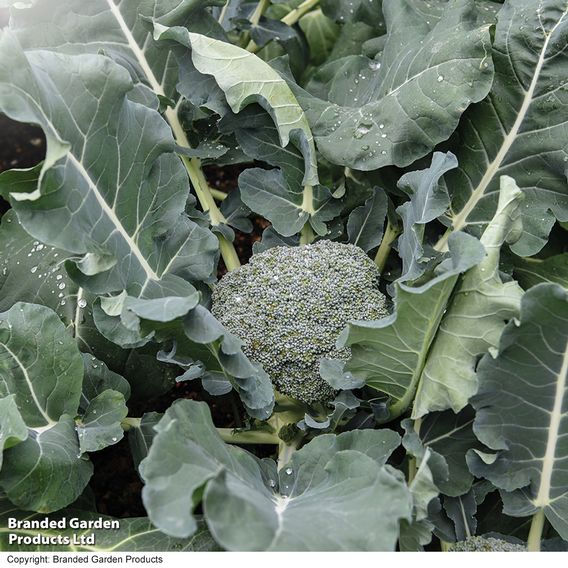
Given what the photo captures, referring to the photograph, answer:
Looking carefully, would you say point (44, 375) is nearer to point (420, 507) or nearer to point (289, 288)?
point (289, 288)

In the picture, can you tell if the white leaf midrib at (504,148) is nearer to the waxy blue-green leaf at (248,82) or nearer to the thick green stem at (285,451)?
the waxy blue-green leaf at (248,82)

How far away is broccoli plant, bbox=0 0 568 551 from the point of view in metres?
0.77

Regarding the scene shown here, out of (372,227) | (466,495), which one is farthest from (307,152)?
(466,495)

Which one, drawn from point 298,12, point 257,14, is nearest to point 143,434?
point 257,14

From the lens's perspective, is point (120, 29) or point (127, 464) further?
point (127, 464)

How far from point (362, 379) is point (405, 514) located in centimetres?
27

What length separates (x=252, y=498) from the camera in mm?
673

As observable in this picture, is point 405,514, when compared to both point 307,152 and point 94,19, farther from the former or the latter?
point 94,19

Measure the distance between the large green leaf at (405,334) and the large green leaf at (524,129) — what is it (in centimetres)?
28

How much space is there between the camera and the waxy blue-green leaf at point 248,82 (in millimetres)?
992

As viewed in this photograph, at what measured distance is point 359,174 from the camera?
119cm

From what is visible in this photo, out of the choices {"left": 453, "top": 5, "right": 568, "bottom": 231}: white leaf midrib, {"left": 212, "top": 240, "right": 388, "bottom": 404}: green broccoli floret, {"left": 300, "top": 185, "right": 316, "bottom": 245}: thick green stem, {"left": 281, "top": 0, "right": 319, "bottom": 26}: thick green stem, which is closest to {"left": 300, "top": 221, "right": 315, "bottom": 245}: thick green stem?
{"left": 300, "top": 185, "right": 316, "bottom": 245}: thick green stem

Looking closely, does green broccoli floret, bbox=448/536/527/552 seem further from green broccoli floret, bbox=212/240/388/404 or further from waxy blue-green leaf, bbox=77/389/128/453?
waxy blue-green leaf, bbox=77/389/128/453

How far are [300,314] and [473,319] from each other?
0.86 feet
